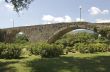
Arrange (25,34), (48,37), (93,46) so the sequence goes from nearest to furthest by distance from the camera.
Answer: (93,46) → (48,37) → (25,34)

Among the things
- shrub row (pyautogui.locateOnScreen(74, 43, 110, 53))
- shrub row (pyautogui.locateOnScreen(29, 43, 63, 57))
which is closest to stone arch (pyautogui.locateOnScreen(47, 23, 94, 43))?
shrub row (pyautogui.locateOnScreen(74, 43, 110, 53))

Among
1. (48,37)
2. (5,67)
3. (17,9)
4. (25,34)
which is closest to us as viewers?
(5,67)

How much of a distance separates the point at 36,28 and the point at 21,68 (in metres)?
31.6

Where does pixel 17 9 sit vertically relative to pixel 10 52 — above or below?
above

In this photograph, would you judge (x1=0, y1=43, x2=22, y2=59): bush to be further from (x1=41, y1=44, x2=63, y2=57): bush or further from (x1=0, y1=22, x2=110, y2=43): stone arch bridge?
(x1=0, y1=22, x2=110, y2=43): stone arch bridge

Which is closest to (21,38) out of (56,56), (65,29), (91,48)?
(65,29)

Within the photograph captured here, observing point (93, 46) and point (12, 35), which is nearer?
point (93, 46)

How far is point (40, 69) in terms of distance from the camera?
36.4ft

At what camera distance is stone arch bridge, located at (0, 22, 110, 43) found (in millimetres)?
36281

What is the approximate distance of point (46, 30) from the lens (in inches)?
1629

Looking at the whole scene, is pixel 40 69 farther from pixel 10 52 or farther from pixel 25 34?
pixel 25 34

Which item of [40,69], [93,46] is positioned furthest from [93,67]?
[93,46]

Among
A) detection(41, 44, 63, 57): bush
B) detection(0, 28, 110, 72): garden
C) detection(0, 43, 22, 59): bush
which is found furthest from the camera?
detection(41, 44, 63, 57): bush

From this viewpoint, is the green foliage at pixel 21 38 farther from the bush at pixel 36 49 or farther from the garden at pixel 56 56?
the bush at pixel 36 49
